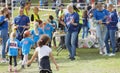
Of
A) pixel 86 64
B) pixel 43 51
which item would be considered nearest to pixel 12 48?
pixel 86 64

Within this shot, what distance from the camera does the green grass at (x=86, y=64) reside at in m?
12.9

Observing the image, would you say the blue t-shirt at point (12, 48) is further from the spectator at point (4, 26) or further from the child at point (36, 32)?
the spectator at point (4, 26)

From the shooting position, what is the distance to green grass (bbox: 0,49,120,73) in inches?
509

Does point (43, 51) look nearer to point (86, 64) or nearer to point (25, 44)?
point (25, 44)

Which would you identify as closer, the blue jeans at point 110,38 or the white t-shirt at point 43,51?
the white t-shirt at point 43,51

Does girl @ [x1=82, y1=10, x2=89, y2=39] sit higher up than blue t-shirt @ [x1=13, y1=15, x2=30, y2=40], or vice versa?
blue t-shirt @ [x1=13, y1=15, x2=30, y2=40]

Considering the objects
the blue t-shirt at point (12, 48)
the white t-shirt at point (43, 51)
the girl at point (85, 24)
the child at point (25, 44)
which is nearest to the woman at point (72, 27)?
the child at point (25, 44)

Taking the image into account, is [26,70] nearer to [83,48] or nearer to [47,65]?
[47,65]

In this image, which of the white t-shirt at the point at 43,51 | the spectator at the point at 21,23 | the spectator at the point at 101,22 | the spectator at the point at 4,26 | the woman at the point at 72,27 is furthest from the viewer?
the spectator at the point at 101,22

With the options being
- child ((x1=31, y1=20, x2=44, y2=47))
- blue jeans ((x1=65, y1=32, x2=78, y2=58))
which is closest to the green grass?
blue jeans ((x1=65, y1=32, x2=78, y2=58))

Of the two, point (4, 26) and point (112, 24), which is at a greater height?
point (4, 26)

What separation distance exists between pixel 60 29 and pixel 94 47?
176 cm

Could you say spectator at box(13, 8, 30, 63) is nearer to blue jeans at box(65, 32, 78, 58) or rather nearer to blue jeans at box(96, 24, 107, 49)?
blue jeans at box(65, 32, 78, 58)

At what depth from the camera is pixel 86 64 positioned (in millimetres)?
14078
